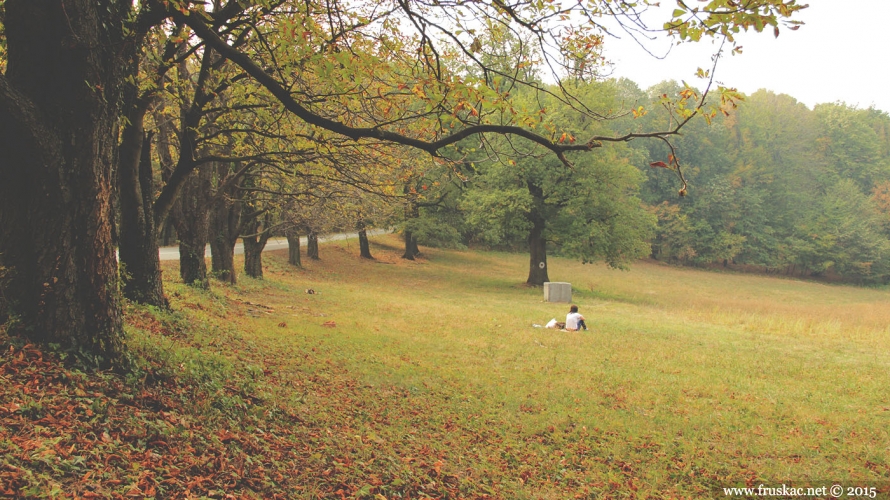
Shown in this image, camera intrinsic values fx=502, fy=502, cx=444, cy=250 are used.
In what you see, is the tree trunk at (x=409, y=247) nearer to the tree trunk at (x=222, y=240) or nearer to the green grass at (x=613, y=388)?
the green grass at (x=613, y=388)

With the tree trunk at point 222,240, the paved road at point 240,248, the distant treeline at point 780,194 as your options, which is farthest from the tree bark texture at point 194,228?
the distant treeline at point 780,194

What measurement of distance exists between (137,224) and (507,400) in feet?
22.8

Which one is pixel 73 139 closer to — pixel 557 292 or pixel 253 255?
pixel 253 255

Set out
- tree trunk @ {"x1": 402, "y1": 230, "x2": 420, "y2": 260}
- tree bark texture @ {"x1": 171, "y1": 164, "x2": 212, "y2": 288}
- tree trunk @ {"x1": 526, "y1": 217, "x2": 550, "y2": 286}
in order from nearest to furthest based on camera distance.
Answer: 1. tree bark texture @ {"x1": 171, "y1": 164, "x2": 212, "y2": 288}
2. tree trunk @ {"x1": 526, "y1": 217, "x2": 550, "y2": 286}
3. tree trunk @ {"x1": 402, "y1": 230, "x2": 420, "y2": 260}

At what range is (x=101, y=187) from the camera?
4852 mm

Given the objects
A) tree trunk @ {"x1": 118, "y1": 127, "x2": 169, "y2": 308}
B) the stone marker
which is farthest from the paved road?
tree trunk @ {"x1": 118, "y1": 127, "x2": 169, "y2": 308}

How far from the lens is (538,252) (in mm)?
29031

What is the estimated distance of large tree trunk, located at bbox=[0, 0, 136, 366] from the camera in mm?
4469

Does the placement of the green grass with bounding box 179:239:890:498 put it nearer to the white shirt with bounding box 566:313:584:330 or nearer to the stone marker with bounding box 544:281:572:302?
the white shirt with bounding box 566:313:584:330

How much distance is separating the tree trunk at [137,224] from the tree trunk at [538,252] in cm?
2192

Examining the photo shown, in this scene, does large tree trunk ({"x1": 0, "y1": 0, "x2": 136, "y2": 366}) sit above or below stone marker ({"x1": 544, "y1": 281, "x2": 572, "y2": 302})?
above

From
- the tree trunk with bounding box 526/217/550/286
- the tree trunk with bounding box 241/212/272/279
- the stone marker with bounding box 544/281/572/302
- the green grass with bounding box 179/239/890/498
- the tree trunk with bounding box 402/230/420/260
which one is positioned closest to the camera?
the green grass with bounding box 179/239/890/498

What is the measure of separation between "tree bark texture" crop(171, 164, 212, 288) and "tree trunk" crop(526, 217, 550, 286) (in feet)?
62.6

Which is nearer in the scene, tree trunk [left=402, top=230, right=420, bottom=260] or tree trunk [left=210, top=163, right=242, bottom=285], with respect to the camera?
tree trunk [left=210, top=163, right=242, bottom=285]
